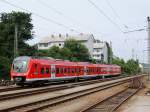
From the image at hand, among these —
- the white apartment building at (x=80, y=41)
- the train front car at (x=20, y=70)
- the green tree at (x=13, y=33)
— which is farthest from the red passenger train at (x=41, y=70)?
the white apartment building at (x=80, y=41)

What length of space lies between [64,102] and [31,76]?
12.1 meters

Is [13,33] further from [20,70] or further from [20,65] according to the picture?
[20,70]

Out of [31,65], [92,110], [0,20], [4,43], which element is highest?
[0,20]

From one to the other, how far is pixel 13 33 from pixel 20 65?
91.9ft

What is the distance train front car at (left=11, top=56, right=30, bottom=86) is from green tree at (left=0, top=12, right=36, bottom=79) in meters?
17.3

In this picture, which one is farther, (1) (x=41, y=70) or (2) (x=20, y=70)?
(1) (x=41, y=70)

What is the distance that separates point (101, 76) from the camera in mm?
66750

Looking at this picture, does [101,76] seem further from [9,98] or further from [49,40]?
[49,40]

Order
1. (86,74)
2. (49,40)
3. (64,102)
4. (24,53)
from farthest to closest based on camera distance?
(49,40), (24,53), (86,74), (64,102)

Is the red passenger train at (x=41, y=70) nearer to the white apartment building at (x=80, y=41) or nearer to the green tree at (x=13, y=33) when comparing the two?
the green tree at (x=13, y=33)

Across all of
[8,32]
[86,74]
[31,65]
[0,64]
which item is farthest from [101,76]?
[31,65]

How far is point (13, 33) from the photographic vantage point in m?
61.1

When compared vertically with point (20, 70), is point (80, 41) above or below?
above

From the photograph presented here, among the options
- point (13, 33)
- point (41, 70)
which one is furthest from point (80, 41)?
point (41, 70)
